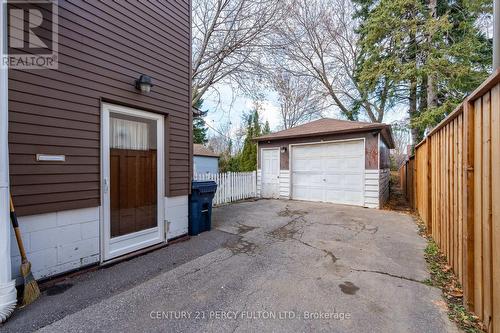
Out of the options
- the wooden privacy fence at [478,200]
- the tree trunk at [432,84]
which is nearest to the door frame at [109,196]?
the wooden privacy fence at [478,200]

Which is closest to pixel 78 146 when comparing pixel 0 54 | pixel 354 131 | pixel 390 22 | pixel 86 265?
pixel 0 54

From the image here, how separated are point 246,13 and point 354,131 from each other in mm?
5999

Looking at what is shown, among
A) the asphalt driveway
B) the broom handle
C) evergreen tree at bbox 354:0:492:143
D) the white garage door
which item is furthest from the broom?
evergreen tree at bbox 354:0:492:143

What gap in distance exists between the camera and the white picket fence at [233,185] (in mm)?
7862

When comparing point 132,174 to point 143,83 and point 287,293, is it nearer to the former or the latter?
point 143,83

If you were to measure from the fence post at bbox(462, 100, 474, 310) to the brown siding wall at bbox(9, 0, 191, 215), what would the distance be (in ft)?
12.6

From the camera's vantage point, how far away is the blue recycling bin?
4430 millimetres

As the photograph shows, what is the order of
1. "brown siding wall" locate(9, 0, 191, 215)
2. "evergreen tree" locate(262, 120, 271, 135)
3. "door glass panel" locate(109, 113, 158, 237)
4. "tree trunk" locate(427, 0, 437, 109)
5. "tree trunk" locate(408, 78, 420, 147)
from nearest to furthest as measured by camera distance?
"brown siding wall" locate(9, 0, 191, 215) → "door glass panel" locate(109, 113, 158, 237) → "tree trunk" locate(427, 0, 437, 109) → "tree trunk" locate(408, 78, 420, 147) → "evergreen tree" locate(262, 120, 271, 135)

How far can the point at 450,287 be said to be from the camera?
102 inches

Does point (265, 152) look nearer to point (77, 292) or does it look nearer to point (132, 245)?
point (132, 245)

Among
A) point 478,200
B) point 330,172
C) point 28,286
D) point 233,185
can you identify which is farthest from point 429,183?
point 28,286

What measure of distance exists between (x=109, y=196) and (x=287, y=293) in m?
2.62

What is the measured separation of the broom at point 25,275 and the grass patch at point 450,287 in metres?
3.92

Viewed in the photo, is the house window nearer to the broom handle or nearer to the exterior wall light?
the exterior wall light
